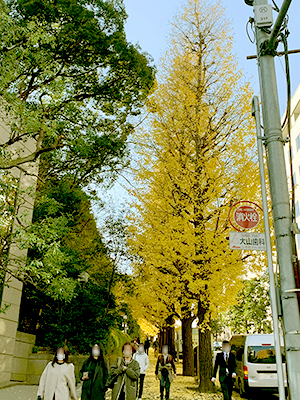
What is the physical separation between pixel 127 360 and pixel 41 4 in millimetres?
9037

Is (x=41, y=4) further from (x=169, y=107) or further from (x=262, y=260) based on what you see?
(x=262, y=260)

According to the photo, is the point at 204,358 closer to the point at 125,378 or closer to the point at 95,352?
the point at 95,352

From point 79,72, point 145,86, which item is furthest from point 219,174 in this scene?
point 79,72

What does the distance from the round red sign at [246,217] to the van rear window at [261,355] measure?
26.4 feet

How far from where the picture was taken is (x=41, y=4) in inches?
397

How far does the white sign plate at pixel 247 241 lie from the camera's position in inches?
179

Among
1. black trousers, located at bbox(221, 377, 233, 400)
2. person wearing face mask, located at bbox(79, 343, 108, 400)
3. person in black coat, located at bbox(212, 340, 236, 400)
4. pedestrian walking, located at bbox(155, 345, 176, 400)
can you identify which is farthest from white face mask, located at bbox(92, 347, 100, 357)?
pedestrian walking, located at bbox(155, 345, 176, 400)

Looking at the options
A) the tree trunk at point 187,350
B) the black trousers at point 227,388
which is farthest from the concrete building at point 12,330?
the tree trunk at point 187,350

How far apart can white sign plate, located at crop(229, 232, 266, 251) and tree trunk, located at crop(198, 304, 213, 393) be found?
8.43 m

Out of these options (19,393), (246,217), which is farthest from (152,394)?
(246,217)

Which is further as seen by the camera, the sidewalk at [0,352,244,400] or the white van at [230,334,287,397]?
the white van at [230,334,287,397]

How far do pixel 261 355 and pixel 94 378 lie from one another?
6766 mm

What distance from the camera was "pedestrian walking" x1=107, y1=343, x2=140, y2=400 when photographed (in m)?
5.80

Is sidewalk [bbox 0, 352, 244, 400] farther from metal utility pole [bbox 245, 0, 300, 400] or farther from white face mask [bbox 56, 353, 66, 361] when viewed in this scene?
metal utility pole [bbox 245, 0, 300, 400]
